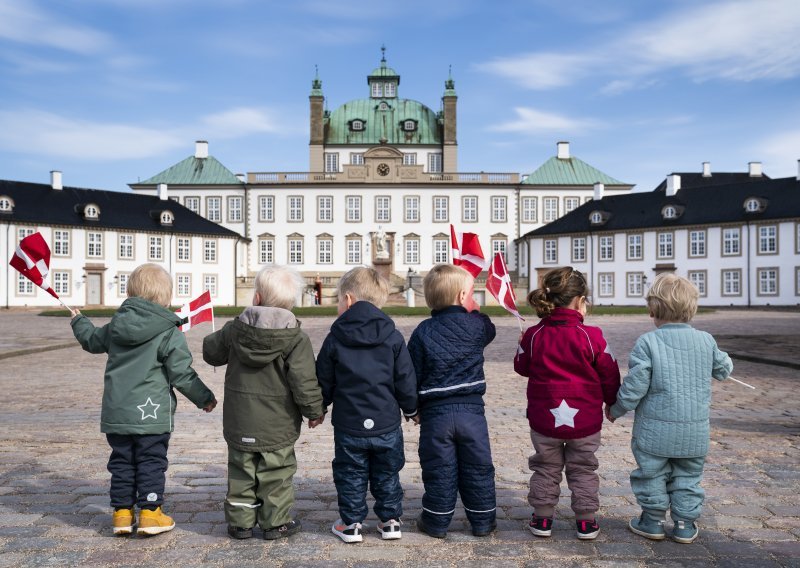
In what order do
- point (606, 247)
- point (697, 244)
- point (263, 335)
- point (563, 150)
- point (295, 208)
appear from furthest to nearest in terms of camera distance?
point (563, 150) < point (295, 208) < point (606, 247) < point (697, 244) < point (263, 335)

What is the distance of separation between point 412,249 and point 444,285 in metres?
55.8

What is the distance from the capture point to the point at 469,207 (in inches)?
2362

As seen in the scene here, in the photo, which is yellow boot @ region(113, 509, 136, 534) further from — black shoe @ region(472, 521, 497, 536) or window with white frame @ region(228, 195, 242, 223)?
window with white frame @ region(228, 195, 242, 223)

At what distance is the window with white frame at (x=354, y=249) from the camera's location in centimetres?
5959

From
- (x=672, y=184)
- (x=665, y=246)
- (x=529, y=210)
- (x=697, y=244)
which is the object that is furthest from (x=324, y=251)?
(x=697, y=244)

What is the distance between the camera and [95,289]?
51688 mm

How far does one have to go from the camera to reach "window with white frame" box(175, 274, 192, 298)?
179 feet

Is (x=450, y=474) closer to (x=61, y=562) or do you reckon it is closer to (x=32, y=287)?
(x=61, y=562)

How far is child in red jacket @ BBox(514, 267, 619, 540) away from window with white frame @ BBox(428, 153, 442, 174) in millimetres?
60602

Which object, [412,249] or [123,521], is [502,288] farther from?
[412,249]

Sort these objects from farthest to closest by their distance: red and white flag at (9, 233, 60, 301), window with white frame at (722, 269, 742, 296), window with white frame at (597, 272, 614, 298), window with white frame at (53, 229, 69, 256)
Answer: window with white frame at (597, 272, 614, 298)
window with white frame at (53, 229, 69, 256)
window with white frame at (722, 269, 742, 296)
red and white flag at (9, 233, 60, 301)

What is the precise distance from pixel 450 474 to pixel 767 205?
4966 centimetres

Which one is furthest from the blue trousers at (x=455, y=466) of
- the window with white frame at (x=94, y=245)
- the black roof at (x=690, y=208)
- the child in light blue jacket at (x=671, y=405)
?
the window with white frame at (x=94, y=245)

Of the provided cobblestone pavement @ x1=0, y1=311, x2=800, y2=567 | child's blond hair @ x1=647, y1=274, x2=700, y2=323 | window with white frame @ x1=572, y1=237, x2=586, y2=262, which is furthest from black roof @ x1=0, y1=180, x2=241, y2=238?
child's blond hair @ x1=647, y1=274, x2=700, y2=323
